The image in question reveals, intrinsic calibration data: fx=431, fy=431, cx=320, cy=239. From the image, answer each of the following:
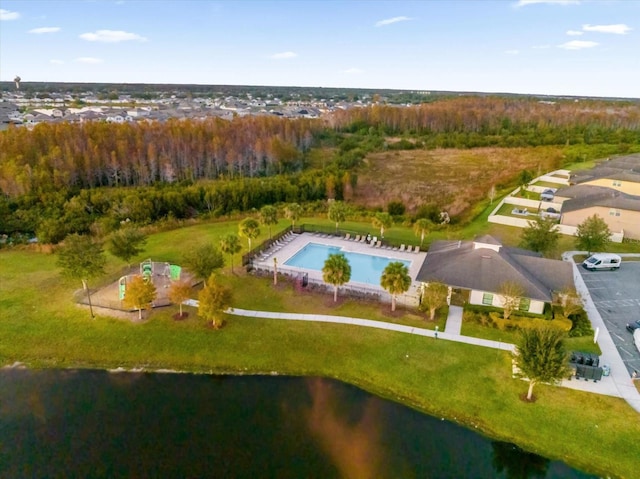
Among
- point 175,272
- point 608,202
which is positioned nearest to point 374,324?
point 175,272

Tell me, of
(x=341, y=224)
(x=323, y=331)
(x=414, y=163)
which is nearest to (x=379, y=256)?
(x=341, y=224)

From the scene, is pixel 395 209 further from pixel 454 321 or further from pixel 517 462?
pixel 517 462

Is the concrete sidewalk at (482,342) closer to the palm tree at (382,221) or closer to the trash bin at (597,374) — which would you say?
the trash bin at (597,374)

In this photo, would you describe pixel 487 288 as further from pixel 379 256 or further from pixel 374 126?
pixel 374 126

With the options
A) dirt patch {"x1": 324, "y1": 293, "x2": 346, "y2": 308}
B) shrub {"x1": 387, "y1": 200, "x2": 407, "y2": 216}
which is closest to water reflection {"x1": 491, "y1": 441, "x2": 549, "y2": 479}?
dirt patch {"x1": 324, "y1": 293, "x2": 346, "y2": 308}

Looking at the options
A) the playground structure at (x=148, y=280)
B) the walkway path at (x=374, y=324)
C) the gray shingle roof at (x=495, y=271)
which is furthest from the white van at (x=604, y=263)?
the playground structure at (x=148, y=280)

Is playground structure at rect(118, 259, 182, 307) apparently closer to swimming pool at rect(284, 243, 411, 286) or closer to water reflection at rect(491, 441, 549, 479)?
swimming pool at rect(284, 243, 411, 286)

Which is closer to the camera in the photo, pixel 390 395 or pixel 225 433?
pixel 225 433
